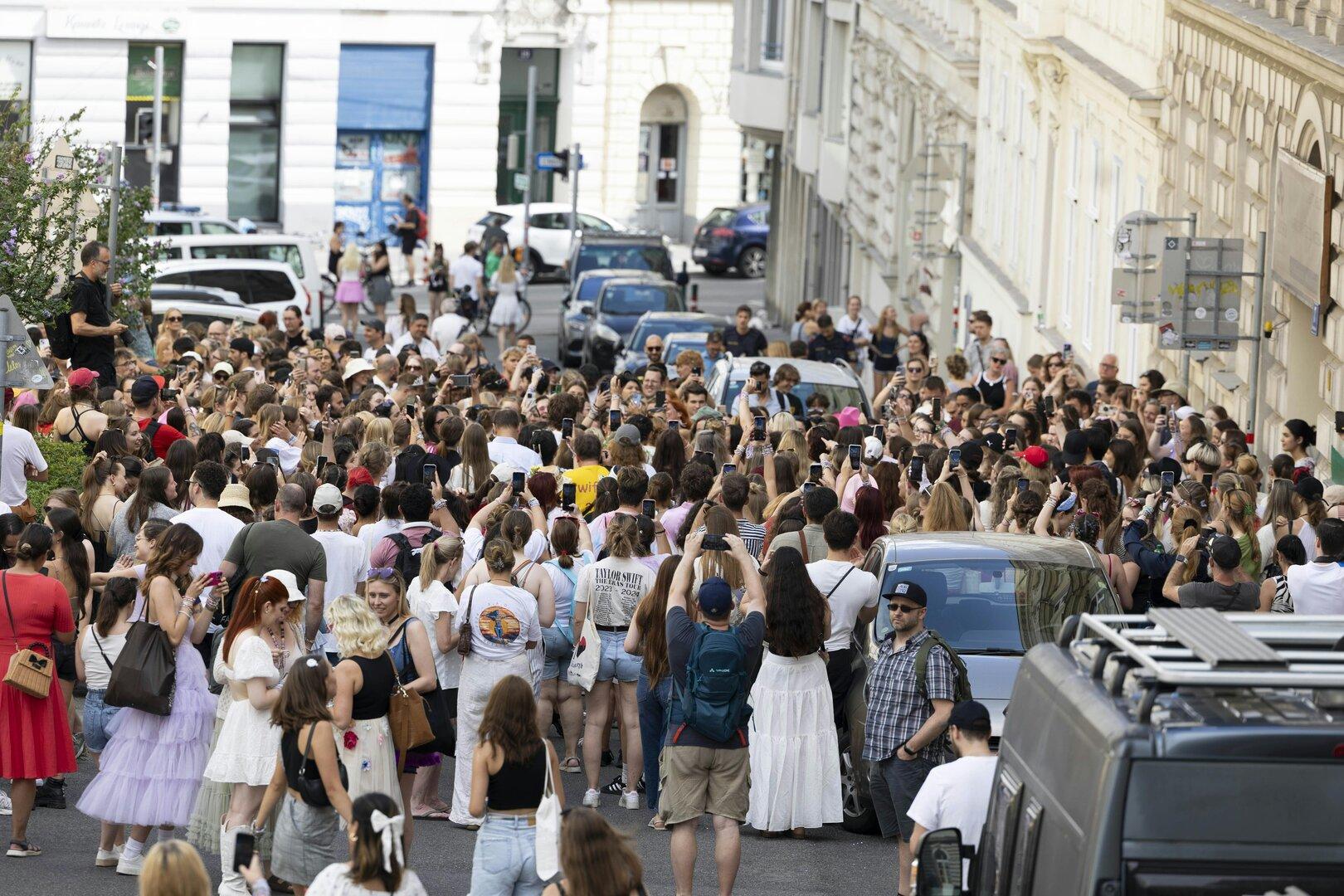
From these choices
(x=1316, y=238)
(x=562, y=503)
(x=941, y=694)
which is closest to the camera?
(x=941, y=694)

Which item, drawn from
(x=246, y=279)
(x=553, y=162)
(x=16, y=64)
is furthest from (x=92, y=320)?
(x=16, y=64)

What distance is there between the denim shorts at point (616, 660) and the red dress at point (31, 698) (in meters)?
2.69

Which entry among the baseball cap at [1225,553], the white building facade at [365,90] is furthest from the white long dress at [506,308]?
the baseball cap at [1225,553]

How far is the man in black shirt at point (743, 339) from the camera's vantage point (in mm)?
25422

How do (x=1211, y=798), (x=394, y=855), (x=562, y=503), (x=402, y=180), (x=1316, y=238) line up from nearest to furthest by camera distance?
1. (x=1211, y=798)
2. (x=394, y=855)
3. (x=562, y=503)
4. (x=1316, y=238)
5. (x=402, y=180)

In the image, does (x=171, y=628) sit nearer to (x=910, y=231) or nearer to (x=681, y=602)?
(x=681, y=602)

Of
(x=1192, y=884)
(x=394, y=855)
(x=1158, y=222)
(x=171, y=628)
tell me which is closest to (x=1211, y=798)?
(x=1192, y=884)

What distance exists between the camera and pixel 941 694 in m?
9.63

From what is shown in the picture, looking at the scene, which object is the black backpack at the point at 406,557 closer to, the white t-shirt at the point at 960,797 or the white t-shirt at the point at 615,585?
the white t-shirt at the point at 615,585

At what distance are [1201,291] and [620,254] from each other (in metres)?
20.7

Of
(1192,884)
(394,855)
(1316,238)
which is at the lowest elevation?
(394,855)

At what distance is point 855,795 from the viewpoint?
11.2 m

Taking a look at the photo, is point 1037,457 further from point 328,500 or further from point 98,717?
point 98,717

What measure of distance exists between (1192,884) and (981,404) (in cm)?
1224
